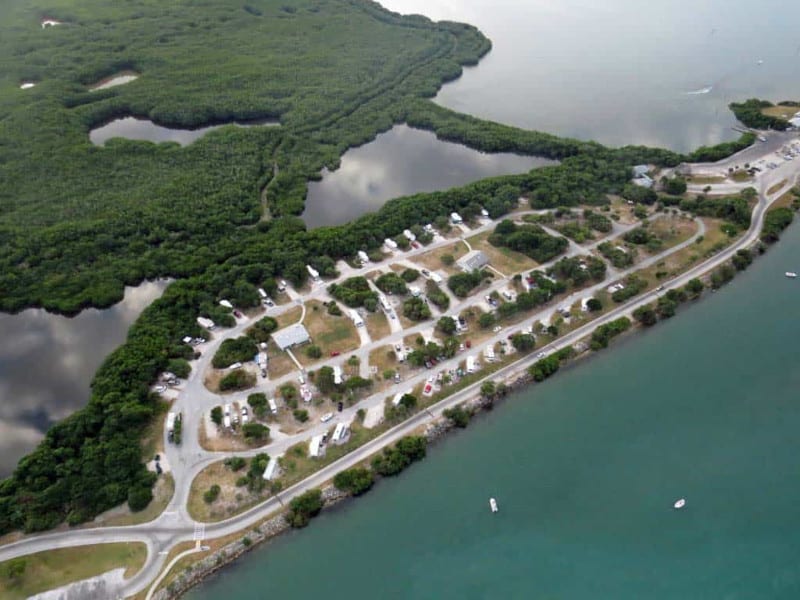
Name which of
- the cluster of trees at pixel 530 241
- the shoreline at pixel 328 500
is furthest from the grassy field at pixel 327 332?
the cluster of trees at pixel 530 241

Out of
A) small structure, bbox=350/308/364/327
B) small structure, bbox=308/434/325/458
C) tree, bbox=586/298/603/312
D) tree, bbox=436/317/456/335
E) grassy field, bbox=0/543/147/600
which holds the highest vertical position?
tree, bbox=586/298/603/312

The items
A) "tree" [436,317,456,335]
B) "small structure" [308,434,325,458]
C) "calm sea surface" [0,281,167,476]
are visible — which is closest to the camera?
"small structure" [308,434,325,458]

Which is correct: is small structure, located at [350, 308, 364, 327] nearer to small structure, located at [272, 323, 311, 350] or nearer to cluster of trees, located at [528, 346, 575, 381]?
small structure, located at [272, 323, 311, 350]

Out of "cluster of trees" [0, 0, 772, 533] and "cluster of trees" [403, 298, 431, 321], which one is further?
"cluster of trees" [403, 298, 431, 321]

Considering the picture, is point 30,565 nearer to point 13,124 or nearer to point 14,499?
point 14,499

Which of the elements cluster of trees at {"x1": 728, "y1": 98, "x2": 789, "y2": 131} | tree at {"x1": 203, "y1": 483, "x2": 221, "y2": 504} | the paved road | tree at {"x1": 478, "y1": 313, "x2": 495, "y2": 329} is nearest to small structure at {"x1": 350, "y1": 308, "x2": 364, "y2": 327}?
the paved road

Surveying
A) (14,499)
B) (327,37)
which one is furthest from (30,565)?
(327,37)
